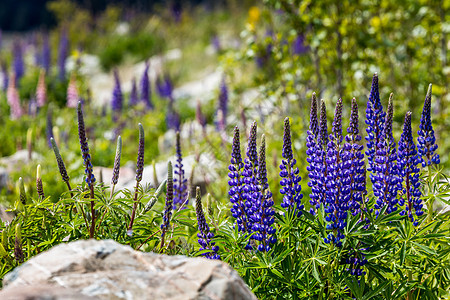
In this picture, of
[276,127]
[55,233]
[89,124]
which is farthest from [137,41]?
[55,233]

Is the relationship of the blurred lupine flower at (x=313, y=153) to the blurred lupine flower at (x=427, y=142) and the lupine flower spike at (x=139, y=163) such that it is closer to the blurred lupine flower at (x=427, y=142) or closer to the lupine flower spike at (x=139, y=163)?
the blurred lupine flower at (x=427, y=142)

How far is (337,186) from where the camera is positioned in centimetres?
276

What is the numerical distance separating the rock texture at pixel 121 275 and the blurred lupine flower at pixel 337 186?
77 centimetres

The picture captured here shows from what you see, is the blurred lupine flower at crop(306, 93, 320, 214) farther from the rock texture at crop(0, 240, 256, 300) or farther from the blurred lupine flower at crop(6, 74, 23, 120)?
the blurred lupine flower at crop(6, 74, 23, 120)

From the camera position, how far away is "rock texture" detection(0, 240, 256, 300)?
1975 mm

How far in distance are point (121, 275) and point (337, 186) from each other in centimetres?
133

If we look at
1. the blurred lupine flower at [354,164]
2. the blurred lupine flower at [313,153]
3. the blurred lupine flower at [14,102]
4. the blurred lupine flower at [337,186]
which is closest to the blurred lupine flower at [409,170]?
the blurred lupine flower at [354,164]

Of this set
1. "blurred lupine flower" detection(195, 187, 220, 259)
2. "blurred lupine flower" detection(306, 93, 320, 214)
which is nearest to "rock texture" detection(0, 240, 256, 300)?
"blurred lupine flower" detection(195, 187, 220, 259)

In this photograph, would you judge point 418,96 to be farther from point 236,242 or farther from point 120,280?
point 120,280

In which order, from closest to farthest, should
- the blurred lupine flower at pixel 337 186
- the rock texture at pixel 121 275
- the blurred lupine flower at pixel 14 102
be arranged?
the rock texture at pixel 121 275
the blurred lupine flower at pixel 337 186
the blurred lupine flower at pixel 14 102

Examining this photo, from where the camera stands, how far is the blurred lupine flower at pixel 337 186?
2711 mm

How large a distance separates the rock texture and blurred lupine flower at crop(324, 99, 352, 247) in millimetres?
770

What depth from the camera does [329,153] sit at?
279 cm

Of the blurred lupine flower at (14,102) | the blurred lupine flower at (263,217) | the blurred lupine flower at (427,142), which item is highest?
the blurred lupine flower at (427,142)
